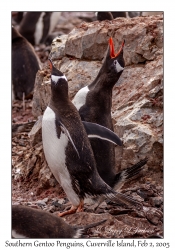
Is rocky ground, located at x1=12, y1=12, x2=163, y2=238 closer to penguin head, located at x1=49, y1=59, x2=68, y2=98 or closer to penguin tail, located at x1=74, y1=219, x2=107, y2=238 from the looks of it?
penguin tail, located at x1=74, y1=219, x2=107, y2=238

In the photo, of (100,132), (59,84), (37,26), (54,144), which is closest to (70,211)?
(54,144)

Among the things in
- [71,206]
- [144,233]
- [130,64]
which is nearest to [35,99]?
[130,64]

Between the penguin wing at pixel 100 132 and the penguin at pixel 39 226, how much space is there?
67 centimetres

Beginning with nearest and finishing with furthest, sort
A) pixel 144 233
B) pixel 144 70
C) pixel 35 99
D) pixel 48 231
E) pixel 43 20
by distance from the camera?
pixel 48 231, pixel 144 233, pixel 144 70, pixel 35 99, pixel 43 20

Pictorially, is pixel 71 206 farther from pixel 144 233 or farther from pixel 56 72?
pixel 56 72

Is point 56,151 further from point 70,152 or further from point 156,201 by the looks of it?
point 156,201

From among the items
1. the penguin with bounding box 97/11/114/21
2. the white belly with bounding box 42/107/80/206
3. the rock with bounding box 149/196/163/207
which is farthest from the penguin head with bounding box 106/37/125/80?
the penguin with bounding box 97/11/114/21

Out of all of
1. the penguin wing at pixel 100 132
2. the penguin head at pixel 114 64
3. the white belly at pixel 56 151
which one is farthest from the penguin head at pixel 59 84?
the penguin head at pixel 114 64

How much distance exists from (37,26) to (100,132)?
6.55 meters

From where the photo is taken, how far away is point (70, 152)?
186 inches

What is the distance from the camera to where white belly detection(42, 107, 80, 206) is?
4746 millimetres

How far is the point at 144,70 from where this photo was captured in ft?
19.5

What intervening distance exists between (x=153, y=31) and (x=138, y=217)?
1.80m

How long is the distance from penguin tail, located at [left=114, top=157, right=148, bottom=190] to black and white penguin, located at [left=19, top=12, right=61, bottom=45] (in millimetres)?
6137
